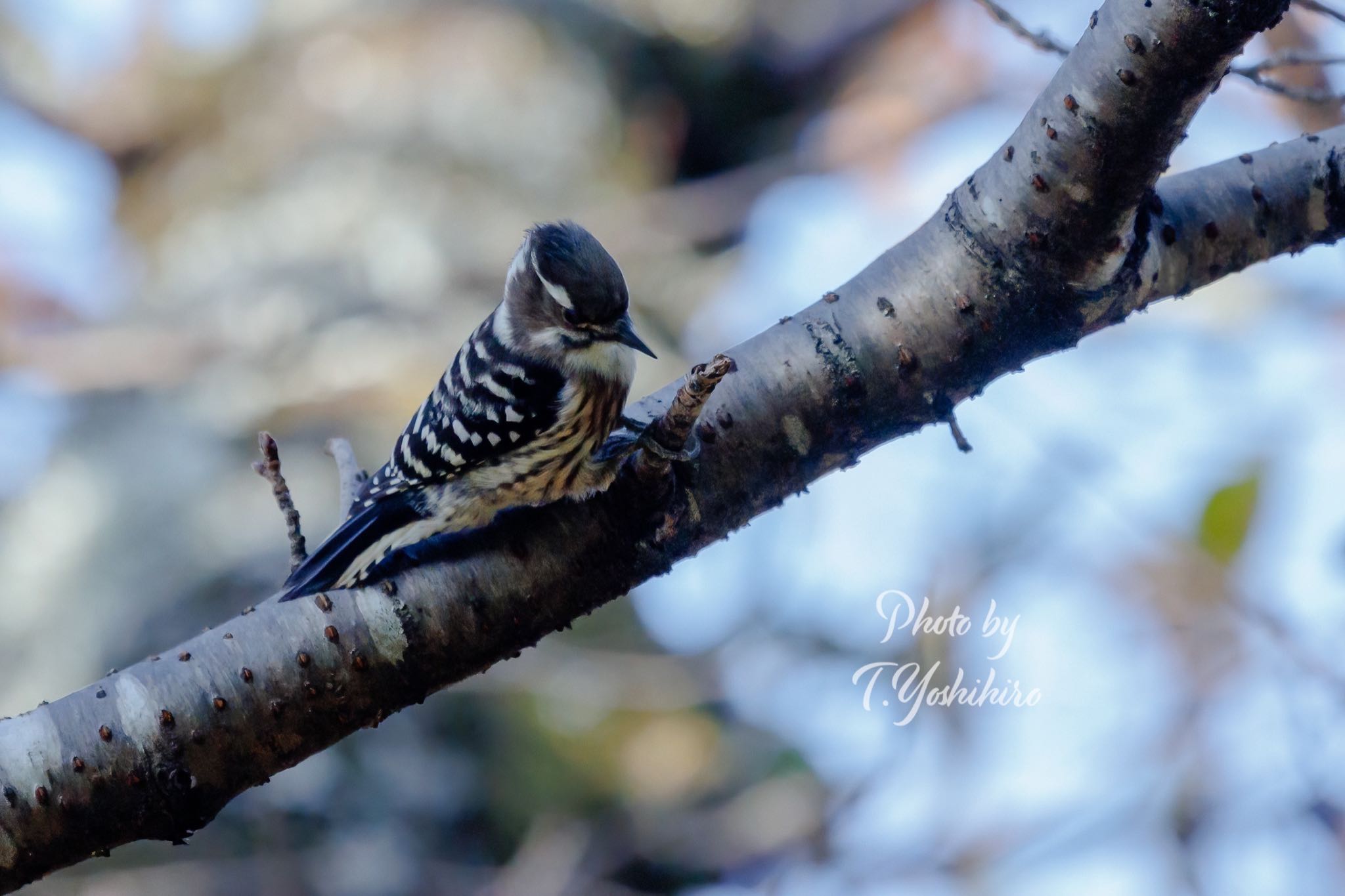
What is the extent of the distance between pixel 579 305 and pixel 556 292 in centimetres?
7

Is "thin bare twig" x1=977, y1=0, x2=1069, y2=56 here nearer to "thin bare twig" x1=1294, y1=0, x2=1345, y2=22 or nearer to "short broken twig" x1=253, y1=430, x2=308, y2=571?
"thin bare twig" x1=1294, y1=0, x2=1345, y2=22

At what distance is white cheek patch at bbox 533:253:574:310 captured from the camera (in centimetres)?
227

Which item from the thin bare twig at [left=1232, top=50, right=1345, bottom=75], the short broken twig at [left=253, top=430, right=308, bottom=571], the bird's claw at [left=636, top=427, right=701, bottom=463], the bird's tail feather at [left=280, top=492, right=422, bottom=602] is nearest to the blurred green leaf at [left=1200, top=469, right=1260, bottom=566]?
the thin bare twig at [left=1232, top=50, right=1345, bottom=75]

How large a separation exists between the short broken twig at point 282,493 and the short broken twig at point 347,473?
143 mm

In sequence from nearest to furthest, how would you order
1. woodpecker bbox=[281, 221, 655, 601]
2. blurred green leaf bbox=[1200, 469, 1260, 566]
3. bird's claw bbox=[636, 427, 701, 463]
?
1. bird's claw bbox=[636, 427, 701, 463]
2. woodpecker bbox=[281, 221, 655, 601]
3. blurred green leaf bbox=[1200, 469, 1260, 566]

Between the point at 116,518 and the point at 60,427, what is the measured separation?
0.63 m

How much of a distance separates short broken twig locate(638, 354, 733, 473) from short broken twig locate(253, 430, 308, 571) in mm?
678

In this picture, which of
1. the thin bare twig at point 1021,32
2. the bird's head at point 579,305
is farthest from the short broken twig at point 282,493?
the thin bare twig at point 1021,32

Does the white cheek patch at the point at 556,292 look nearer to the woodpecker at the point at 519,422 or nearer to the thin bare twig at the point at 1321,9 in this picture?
the woodpecker at the point at 519,422

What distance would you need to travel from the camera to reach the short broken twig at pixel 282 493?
1.98m

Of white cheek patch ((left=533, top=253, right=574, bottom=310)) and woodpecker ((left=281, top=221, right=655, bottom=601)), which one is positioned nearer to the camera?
woodpecker ((left=281, top=221, right=655, bottom=601))

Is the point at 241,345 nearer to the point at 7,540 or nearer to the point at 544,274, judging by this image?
the point at 7,540

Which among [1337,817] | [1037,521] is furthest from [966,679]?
[1337,817]

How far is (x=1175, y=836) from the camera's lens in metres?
3.17
